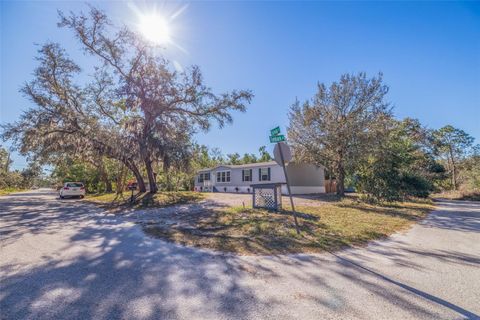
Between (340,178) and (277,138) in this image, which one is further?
(340,178)

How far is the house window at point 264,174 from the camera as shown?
68.6 ft

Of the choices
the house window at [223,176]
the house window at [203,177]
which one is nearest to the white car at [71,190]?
the house window at [203,177]

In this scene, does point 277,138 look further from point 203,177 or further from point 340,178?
point 203,177

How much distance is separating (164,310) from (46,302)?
1.35 meters

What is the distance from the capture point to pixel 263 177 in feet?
69.5

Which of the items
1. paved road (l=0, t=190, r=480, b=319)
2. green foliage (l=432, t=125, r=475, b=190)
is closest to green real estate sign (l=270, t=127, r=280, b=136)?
paved road (l=0, t=190, r=480, b=319)

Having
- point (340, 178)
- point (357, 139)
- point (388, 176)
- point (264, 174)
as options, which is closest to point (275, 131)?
point (388, 176)

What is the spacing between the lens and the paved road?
2.31 m

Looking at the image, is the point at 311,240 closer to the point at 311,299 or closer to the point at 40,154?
the point at 311,299

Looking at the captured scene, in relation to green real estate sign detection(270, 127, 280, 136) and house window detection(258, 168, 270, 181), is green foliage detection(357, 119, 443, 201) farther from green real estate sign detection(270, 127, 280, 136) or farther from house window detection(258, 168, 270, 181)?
green real estate sign detection(270, 127, 280, 136)

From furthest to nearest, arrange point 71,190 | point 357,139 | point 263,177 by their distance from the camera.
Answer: point 263,177, point 71,190, point 357,139

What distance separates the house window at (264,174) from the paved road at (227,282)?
15.9 metres

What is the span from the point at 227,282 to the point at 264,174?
60.3ft

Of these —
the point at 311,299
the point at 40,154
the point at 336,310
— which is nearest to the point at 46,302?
the point at 311,299
